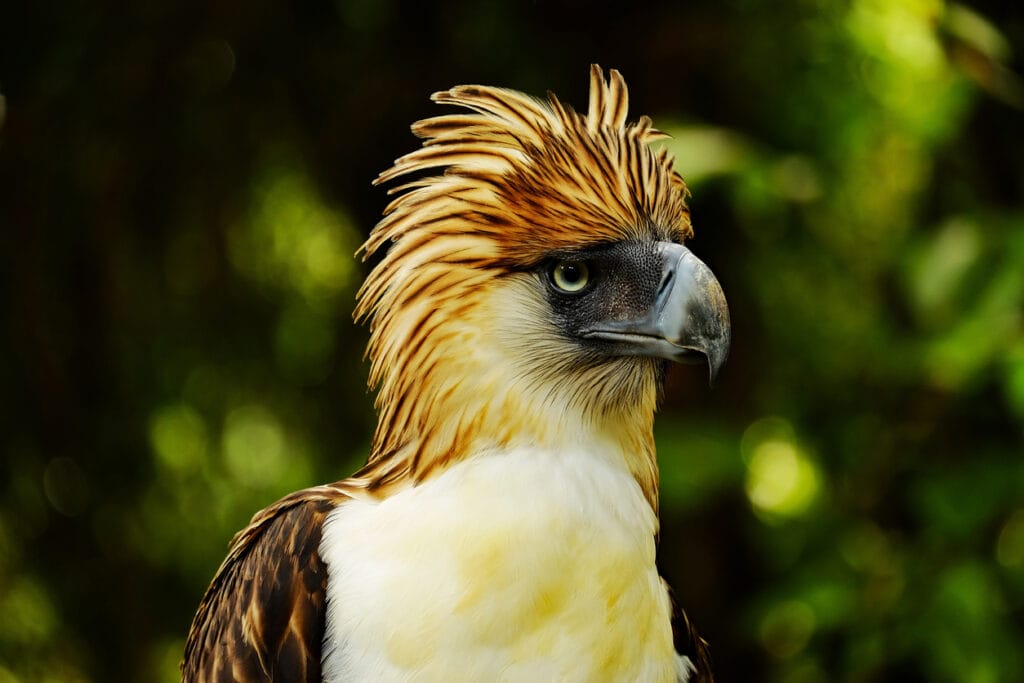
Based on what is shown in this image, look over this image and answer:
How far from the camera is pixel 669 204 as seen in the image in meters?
2.26

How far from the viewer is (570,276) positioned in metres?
2.20

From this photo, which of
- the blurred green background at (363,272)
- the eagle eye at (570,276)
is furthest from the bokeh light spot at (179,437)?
the eagle eye at (570,276)

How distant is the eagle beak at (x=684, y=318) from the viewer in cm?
207

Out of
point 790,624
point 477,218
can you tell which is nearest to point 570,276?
point 477,218

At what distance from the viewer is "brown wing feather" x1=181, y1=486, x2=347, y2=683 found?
213 cm

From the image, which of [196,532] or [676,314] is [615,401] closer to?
[676,314]

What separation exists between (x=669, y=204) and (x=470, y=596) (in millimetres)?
842

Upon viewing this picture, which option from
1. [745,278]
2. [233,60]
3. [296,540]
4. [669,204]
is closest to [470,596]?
[296,540]

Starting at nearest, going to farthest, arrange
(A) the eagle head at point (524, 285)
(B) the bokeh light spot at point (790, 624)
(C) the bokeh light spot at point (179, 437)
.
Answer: (A) the eagle head at point (524, 285)
(B) the bokeh light spot at point (790, 624)
(C) the bokeh light spot at point (179, 437)

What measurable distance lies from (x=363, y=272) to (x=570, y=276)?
2.50m

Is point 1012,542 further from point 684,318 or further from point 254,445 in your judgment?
point 254,445

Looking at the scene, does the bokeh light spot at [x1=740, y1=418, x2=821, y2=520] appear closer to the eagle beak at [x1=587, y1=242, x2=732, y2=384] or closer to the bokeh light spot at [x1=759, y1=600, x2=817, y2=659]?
the bokeh light spot at [x1=759, y1=600, x2=817, y2=659]

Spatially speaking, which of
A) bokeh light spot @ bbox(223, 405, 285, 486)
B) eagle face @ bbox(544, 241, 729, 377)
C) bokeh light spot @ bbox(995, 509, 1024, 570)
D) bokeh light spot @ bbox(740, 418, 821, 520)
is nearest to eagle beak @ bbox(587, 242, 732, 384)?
eagle face @ bbox(544, 241, 729, 377)

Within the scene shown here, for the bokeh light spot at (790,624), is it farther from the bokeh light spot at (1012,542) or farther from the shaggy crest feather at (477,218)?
the shaggy crest feather at (477,218)
